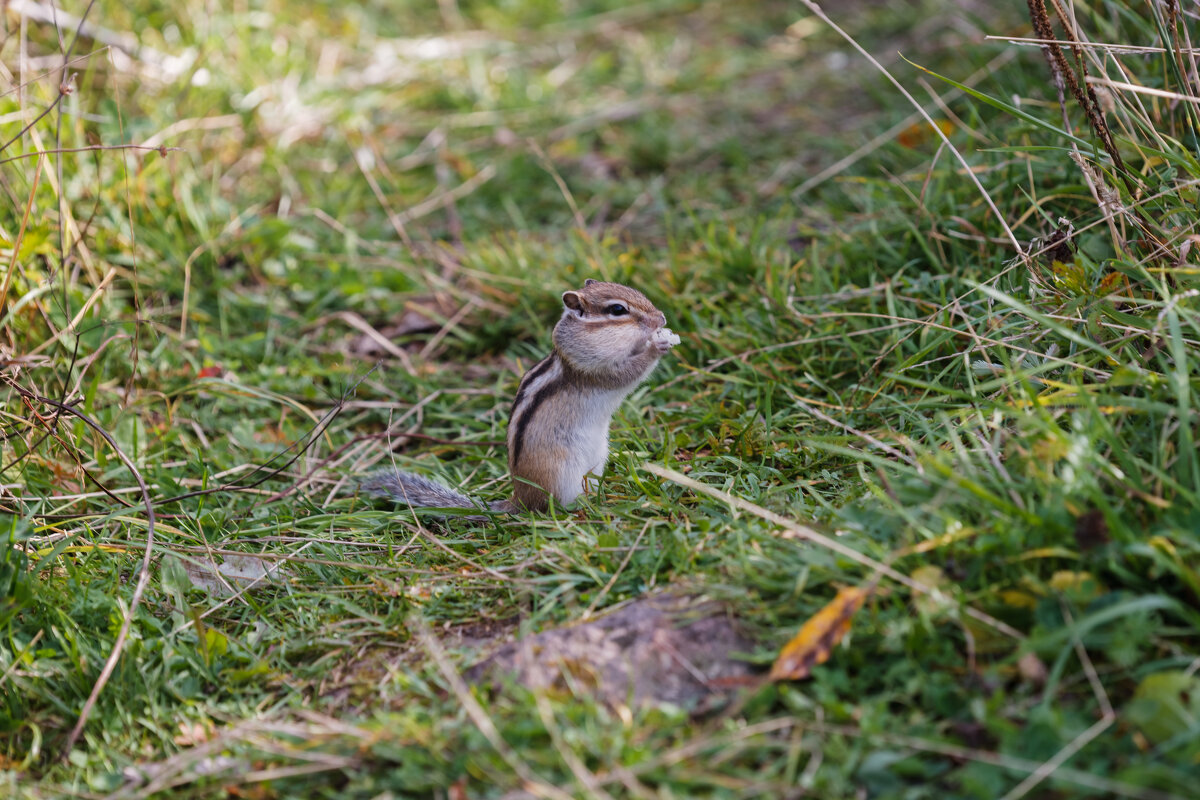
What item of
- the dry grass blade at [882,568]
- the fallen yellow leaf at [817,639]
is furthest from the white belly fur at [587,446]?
the fallen yellow leaf at [817,639]

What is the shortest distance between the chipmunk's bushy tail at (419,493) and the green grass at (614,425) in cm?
10

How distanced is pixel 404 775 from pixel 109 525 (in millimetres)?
1780

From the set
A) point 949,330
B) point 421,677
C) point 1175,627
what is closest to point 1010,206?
point 949,330

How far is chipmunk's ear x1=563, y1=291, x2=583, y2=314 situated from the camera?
3.64 m

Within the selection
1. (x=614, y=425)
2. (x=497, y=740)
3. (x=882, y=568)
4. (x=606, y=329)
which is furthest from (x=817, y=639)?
(x=614, y=425)

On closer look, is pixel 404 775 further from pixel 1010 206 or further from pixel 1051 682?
pixel 1010 206

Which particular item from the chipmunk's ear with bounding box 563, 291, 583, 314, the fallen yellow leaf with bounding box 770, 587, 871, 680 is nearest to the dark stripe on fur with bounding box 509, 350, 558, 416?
the chipmunk's ear with bounding box 563, 291, 583, 314

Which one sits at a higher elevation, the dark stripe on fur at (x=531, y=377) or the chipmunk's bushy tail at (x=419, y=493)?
the dark stripe on fur at (x=531, y=377)

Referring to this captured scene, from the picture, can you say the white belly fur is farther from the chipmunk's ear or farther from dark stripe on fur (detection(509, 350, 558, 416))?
the chipmunk's ear

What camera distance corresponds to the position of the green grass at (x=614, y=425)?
2174 millimetres

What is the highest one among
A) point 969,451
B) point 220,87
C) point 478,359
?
point 220,87

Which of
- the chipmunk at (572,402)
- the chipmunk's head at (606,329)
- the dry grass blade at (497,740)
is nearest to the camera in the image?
the dry grass blade at (497,740)

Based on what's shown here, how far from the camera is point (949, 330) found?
3.11 metres

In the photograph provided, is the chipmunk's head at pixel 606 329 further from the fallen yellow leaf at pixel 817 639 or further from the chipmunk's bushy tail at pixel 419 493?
the fallen yellow leaf at pixel 817 639
